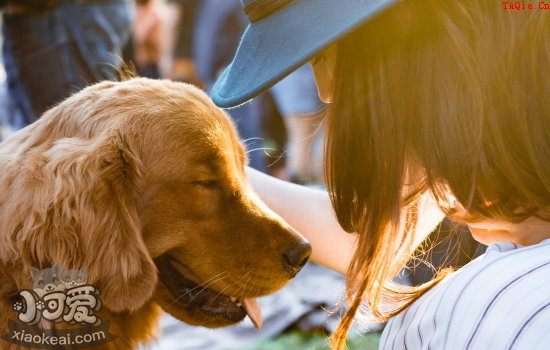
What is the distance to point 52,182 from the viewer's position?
1640 millimetres

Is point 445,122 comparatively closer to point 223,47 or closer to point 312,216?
point 312,216

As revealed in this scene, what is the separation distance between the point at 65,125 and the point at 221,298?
0.93m

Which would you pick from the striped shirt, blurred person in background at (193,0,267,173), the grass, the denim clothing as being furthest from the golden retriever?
blurred person in background at (193,0,267,173)

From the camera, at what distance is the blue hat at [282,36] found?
1.02 metres

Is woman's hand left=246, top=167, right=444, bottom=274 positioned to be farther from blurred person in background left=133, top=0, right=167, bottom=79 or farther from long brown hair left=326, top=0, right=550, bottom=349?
blurred person in background left=133, top=0, right=167, bottom=79

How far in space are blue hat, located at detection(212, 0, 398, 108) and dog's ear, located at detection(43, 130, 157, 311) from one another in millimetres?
607

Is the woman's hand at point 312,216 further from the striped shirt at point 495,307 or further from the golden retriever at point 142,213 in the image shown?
the striped shirt at point 495,307

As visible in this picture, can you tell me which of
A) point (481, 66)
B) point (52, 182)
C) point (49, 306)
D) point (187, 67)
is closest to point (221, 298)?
point (49, 306)

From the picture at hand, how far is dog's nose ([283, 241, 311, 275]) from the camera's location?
Result: 6.46ft

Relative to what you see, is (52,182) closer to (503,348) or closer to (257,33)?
(257,33)

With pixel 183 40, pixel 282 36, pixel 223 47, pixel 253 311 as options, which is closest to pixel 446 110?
pixel 282 36

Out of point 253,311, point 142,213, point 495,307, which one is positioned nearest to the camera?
point 495,307

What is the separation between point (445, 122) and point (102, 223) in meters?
1.15

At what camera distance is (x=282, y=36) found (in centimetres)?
116
